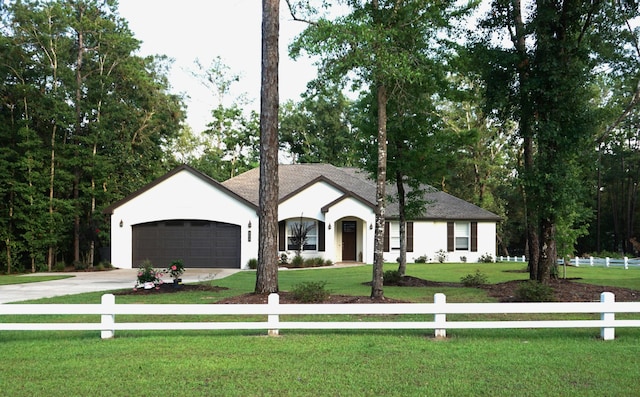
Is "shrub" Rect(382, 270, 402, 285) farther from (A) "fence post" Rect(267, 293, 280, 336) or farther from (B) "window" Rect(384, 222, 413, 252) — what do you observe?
(B) "window" Rect(384, 222, 413, 252)

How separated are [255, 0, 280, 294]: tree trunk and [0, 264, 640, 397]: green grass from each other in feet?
12.6

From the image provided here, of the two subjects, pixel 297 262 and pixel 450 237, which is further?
pixel 450 237

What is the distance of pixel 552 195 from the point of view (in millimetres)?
14461

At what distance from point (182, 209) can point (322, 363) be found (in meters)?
23.0

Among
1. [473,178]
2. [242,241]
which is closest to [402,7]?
[242,241]

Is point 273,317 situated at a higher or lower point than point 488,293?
higher

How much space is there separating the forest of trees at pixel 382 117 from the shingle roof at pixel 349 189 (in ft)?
5.95

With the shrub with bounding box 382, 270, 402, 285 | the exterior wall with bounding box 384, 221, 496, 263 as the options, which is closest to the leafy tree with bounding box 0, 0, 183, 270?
the exterior wall with bounding box 384, 221, 496, 263

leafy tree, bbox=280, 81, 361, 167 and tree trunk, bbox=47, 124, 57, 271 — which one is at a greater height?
leafy tree, bbox=280, 81, 361, 167

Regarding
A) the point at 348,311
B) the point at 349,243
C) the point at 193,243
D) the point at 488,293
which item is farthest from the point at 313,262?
the point at 348,311

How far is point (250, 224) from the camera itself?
2917 centimetres

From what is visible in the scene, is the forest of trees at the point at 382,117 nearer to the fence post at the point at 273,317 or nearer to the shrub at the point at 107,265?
the shrub at the point at 107,265

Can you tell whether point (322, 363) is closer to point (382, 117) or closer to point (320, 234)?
point (382, 117)

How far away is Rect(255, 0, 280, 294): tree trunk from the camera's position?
13.4 meters
